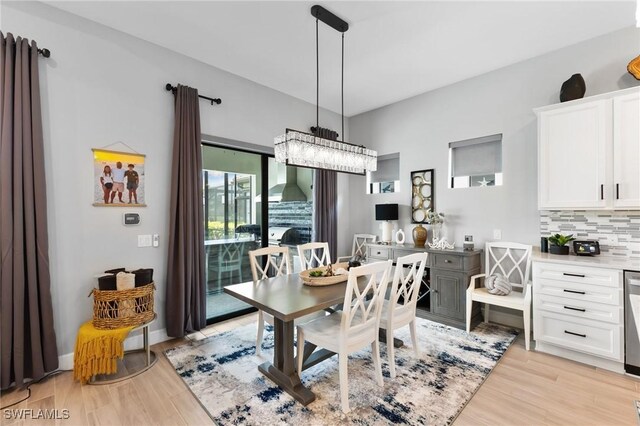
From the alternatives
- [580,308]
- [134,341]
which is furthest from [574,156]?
[134,341]

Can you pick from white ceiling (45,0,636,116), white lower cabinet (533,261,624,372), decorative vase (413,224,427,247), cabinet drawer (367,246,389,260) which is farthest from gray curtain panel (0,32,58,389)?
white lower cabinet (533,261,624,372)

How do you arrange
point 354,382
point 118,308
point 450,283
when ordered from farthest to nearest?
point 450,283
point 118,308
point 354,382

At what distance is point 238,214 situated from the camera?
3988 millimetres

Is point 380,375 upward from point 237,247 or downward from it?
downward

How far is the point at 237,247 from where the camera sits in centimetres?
401

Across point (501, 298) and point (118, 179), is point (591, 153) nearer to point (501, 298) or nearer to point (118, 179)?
point (501, 298)

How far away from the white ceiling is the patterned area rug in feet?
10.3

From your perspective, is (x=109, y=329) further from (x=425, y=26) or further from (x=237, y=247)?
(x=425, y=26)

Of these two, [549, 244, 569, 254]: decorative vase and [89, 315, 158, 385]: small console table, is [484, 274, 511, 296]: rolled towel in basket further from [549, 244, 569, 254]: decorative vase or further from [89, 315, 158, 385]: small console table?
[89, 315, 158, 385]: small console table

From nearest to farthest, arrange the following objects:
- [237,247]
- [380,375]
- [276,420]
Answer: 1. [276,420]
2. [380,375]
3. [237,247]

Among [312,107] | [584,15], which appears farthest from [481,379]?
[312,107]

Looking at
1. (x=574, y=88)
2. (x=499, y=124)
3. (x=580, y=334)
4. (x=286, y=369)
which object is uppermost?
(x=574, y=88)

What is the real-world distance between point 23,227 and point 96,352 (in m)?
1.17

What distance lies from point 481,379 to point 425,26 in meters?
3.19
